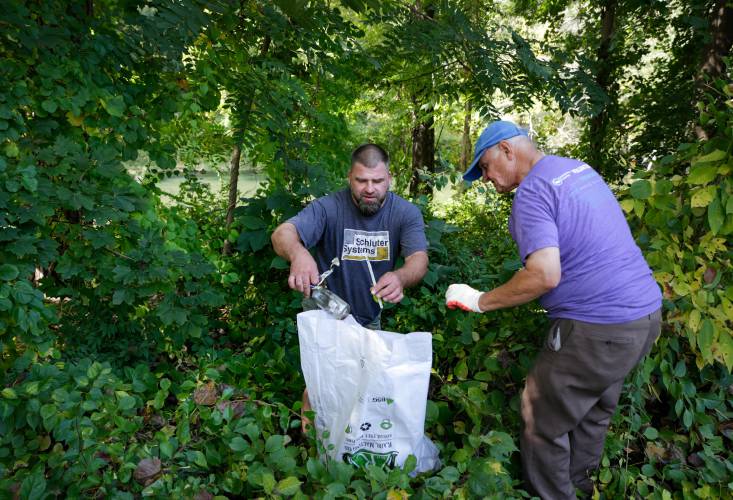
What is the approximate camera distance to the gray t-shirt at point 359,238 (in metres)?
2.76

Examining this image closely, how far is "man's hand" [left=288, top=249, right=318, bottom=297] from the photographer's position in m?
2.33

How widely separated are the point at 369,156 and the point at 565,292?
1.20 m

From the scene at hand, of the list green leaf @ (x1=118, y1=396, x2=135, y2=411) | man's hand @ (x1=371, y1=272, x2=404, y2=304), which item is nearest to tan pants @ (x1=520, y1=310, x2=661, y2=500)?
man's hand @ (x1=371, y1=272, x2=404, y2=304)

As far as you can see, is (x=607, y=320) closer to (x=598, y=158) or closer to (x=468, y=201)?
(x=598, y=158)

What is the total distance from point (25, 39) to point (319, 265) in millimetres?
1760

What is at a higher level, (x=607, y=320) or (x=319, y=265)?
(x=319, y=265)

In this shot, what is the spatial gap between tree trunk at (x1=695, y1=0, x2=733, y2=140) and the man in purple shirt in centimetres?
345

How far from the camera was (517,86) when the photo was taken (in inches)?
183

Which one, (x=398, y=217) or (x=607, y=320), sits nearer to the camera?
(x=607, y=320)

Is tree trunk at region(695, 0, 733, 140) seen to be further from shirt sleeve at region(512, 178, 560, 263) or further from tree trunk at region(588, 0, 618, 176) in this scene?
shirt sleeve at region(512, 178, 560, 263)

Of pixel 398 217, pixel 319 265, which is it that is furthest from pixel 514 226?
pixel 319 265

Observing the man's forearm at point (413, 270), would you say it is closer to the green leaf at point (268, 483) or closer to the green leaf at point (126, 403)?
the green leaf at point (268, 483)

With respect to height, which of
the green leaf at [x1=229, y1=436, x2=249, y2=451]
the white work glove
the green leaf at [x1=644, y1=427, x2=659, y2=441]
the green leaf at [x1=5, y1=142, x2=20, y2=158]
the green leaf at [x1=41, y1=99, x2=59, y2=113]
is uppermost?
the green leaf at [x1=41, y1=99, x2=59, y2=113]

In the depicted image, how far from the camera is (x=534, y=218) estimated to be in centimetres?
199
